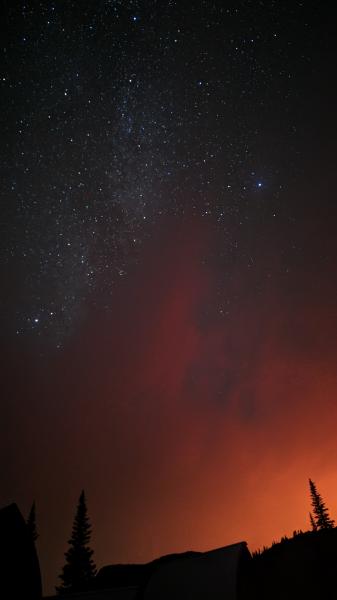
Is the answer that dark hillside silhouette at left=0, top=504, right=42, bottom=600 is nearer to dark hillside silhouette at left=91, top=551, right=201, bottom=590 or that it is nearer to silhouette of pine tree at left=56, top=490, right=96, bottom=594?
dark hillside silhouette at left=91, top=551, right=201, bottom=590

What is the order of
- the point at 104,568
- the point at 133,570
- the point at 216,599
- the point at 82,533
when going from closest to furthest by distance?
the point at 216,599 < the point at 133,570 < the point at 104,568 < the point at 82,533

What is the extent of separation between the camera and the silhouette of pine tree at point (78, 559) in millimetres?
35562

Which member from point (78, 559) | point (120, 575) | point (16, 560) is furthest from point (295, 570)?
point (78, 559)

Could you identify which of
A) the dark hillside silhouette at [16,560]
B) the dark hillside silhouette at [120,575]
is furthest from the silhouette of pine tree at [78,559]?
the dark hillside silhouette at [16,560]

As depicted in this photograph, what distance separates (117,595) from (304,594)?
690cm

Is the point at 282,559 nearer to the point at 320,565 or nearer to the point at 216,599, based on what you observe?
the point at 320,565

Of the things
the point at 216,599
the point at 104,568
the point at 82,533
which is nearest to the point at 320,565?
the point at 216,599

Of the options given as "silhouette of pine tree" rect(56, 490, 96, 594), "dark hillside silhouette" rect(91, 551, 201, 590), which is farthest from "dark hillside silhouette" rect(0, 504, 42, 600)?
"silhouette of pine tree" rect(56, 490, 96, 594)

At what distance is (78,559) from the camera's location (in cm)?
3800

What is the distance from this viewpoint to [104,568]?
2736 cm

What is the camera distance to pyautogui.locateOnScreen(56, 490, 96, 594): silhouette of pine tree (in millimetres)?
35562

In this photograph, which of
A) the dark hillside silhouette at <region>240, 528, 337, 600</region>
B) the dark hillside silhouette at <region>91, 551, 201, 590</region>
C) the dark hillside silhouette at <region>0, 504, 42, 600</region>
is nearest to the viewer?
the dark hillside silhouette at <region>240, 528, 337, 600</region>

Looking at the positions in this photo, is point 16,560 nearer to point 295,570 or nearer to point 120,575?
point 295,570

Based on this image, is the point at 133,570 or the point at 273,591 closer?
the point at 273,591
